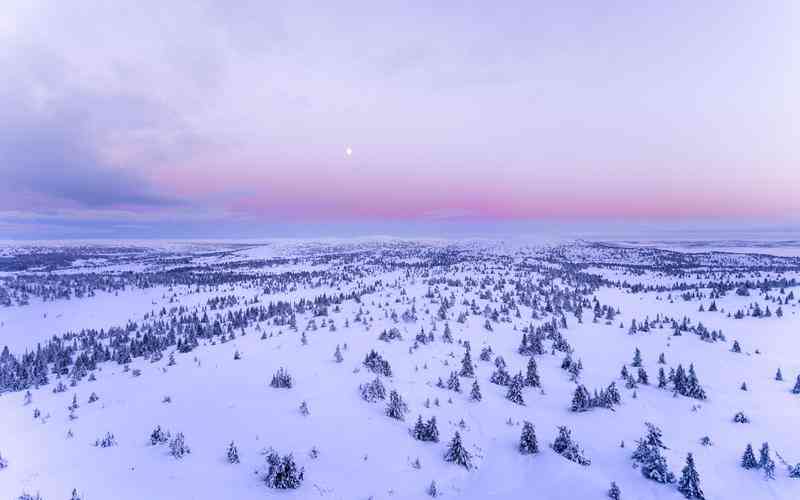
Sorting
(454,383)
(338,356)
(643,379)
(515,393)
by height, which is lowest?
(643,379)

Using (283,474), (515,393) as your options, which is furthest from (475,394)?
(283,474)

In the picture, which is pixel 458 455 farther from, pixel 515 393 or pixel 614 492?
pixel 515 393

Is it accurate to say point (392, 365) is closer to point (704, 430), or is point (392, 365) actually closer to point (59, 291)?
point (704, 430)

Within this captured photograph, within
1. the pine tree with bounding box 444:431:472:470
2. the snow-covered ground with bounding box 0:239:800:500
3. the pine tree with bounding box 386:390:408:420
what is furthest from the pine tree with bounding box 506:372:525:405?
the pine tree with bounding box 444:431:472:470

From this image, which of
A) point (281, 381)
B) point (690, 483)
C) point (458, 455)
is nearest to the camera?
point (690, 483)

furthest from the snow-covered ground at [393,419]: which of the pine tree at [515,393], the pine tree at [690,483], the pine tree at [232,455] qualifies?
the pine tree at [515,393]

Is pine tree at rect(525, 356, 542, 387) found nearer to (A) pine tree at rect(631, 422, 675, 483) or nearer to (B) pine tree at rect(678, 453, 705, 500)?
(A) pine tree at rect(631, 422, 675, 483)

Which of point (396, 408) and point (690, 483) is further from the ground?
point (396, 408)

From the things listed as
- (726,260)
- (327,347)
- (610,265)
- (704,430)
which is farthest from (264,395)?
(726,260)

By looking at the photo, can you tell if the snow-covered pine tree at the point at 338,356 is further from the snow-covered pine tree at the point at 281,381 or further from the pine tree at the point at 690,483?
the pine tree at the point at 690,483
